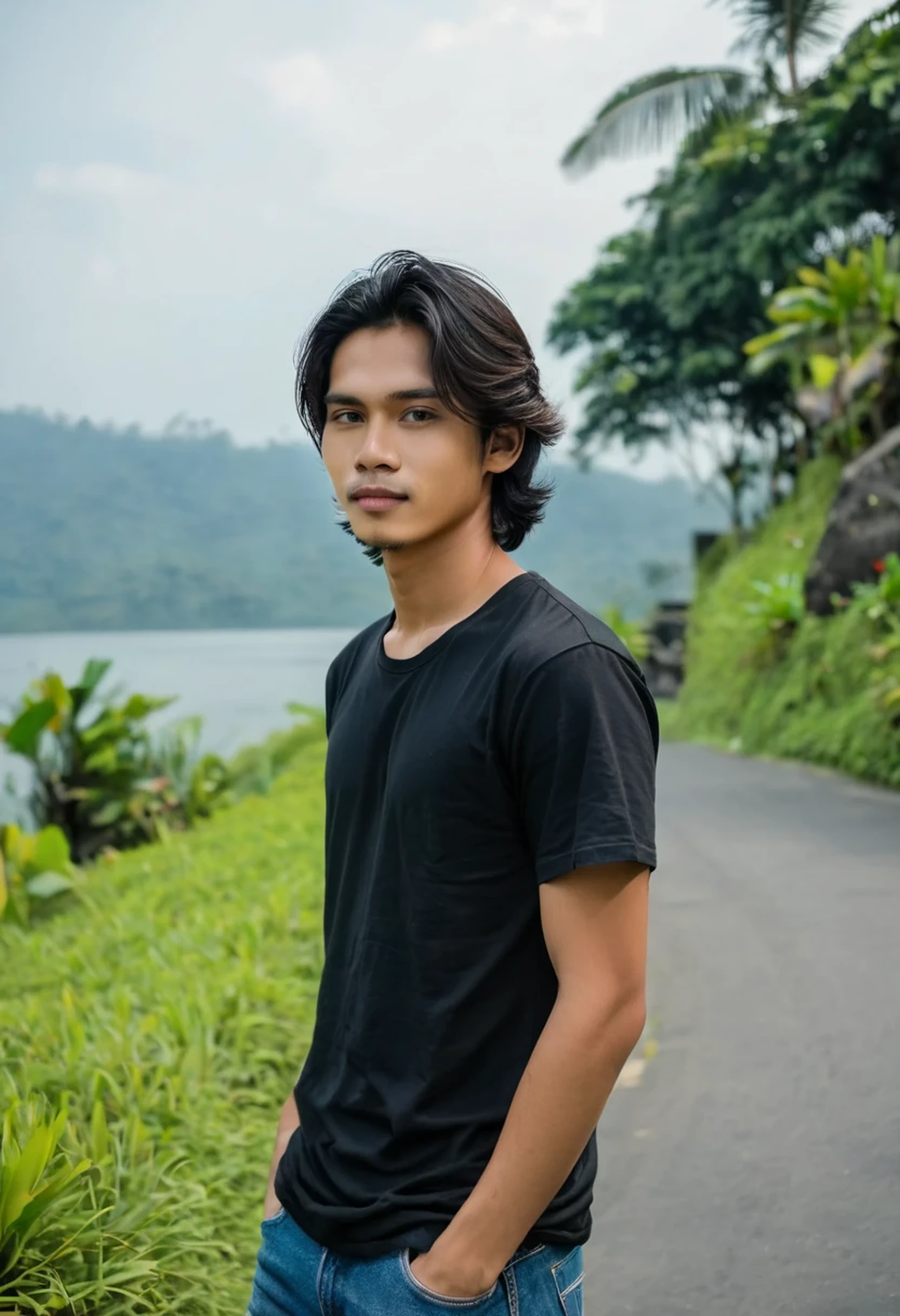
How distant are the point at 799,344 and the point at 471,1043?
14.0 meters

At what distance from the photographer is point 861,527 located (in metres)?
10.4

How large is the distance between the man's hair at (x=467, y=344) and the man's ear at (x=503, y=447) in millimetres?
10

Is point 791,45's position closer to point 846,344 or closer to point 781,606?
point 846,344

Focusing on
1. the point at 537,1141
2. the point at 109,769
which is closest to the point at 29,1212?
the point at 537,1141

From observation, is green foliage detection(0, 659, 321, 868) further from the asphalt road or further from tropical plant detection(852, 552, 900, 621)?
tropical plant detection(852, 552, 900, 621)

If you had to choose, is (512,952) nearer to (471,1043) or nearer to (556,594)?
(471,1043)

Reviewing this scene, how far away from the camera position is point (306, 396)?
1633 millimetres

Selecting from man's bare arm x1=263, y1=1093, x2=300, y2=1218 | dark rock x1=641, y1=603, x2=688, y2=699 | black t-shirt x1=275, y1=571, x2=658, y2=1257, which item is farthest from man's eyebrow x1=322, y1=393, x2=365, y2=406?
dark rock x1=641, y1=603, x2=688, y2=699

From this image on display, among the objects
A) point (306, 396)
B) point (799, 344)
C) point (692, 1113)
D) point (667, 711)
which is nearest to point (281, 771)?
point (667, 711)

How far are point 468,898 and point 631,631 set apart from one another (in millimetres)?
17396

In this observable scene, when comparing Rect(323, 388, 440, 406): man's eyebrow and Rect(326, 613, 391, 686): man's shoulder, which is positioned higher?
Rect(323, 388, 440, 406): man's eyebrow

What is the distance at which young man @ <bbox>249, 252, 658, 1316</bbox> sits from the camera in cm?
123

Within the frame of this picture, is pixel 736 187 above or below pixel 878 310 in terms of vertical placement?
above

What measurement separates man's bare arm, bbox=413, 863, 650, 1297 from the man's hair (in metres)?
0.53
